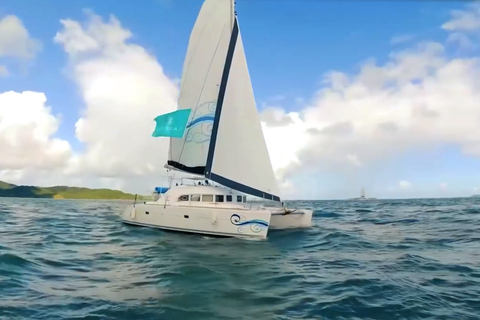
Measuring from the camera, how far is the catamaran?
20391mm

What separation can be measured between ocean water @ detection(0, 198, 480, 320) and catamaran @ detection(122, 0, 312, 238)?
1978 millimetres

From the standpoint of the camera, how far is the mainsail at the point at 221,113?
22.1 meters

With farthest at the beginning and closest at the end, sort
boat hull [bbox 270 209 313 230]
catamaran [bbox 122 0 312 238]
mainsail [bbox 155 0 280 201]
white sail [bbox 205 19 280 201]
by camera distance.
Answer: boat hull [bbox 270 209 313 230] < mainsail [bbox 155 0 280 201] < white sail [bbox 205 19 280 201] < catamaran [bbox 122 0 312 238]

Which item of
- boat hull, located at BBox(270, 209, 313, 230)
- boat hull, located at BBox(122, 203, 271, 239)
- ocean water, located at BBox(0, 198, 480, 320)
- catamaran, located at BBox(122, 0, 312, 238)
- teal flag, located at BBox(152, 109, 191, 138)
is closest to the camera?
ocean water, located at BBox(0, 198, 480, 320)

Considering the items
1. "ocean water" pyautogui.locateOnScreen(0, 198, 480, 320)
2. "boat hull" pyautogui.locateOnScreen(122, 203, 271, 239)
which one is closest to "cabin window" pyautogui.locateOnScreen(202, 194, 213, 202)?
"boat hull" pyautogui.locateOnScreen(122, 203, 271, 239)

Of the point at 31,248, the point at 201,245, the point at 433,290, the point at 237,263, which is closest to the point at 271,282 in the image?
the point at 237,263

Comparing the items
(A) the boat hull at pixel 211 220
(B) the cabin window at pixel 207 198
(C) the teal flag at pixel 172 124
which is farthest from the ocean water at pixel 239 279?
(C) the teal flag at pixel 172 124

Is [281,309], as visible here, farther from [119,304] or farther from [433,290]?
[433,290]

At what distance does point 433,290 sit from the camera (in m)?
9.41

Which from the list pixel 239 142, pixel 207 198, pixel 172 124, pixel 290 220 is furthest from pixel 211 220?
pixel 172 124

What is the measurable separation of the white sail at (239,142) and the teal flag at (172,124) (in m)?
3.37

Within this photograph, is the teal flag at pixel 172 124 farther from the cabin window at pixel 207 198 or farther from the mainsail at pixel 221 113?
the cabin window at pixel 207 198

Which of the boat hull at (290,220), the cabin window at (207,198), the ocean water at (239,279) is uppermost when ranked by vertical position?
the cabin window at (207,198)

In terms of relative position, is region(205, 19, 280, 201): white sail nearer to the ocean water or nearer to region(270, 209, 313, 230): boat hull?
region(270, 209, 313, 230): boat hull
